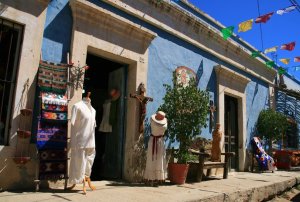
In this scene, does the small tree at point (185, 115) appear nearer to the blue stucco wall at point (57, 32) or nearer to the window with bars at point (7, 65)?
the blue stucco wall at point (57, 32)

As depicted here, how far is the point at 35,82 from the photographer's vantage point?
4.59 meters

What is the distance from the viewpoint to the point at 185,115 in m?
5.97

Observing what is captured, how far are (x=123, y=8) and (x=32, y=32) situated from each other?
81.4 inches

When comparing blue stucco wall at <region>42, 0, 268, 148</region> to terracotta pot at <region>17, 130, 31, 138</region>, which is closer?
terracotta pot at <region>17, 130, 31, 138</region>

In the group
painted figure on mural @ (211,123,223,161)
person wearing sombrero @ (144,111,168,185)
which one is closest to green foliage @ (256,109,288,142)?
painted figure on mural @ (211,123,223,161)

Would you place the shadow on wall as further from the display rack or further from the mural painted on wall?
the mural painted on wall

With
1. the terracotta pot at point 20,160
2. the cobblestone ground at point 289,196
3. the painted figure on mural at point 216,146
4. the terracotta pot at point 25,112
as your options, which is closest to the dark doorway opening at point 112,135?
the terracotta pot at point 25,112

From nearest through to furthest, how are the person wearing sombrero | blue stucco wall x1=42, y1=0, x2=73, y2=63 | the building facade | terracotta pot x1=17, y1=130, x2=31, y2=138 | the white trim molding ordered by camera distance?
1. terracotta pot x1=17, y1=130, x2=31, y2=138
2. the building facade
3. blue stucco wall x1=42, y1=0, x2=73, y2=63
4. the person wearing sombrero
5. the white trim molding

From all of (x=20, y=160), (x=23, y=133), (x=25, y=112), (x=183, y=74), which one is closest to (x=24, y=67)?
(x=25, y=112)

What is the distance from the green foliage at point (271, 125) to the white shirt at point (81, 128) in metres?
7.13

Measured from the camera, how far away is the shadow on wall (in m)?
4.43

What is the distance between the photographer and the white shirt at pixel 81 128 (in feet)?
14.5

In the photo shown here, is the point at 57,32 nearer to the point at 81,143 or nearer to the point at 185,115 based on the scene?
the point at 81,143

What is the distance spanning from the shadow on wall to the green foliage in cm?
780
